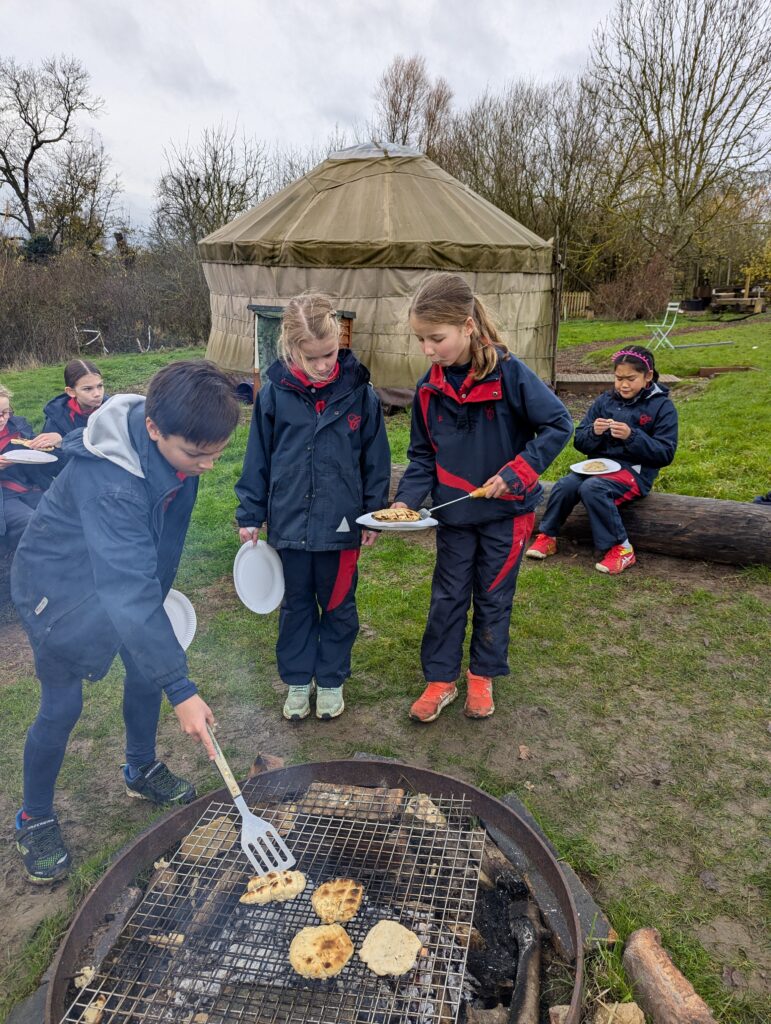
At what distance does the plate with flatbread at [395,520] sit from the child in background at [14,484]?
7.77 ft

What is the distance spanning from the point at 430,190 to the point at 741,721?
29.0 ft

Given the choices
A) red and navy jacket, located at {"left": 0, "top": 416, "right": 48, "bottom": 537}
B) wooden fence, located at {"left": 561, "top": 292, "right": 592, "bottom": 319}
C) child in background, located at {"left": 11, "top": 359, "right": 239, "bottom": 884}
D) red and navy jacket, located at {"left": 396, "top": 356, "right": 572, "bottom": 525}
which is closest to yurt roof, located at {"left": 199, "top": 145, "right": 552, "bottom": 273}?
red and navy jacket, located at {"left": 0, "top": 416, "right": 48, "bottom": 537}

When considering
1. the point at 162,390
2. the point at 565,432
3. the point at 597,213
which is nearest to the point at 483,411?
the point at 565,432

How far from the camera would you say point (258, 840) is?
2.05 m

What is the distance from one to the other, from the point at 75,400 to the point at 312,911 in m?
3.80

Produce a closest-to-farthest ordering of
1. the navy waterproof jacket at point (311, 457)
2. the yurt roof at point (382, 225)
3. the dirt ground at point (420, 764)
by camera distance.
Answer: the dirt ground at point (420, 764) < the navy waterproof jacket at point (311, 457) < the yurt roof at point (382, 225)

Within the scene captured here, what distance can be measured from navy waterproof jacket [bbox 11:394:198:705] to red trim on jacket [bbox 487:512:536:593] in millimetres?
1404

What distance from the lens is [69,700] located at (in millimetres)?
2191

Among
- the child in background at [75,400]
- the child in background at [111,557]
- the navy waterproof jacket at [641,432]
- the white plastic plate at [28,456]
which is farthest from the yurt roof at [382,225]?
the child in background at [111,557]

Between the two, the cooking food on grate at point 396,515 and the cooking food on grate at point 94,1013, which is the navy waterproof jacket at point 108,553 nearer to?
the cooking food on grate at point 94,1013

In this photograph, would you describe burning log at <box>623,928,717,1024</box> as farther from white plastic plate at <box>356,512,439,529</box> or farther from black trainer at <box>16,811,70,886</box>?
black trainer at <box>16,811,70,886</box>

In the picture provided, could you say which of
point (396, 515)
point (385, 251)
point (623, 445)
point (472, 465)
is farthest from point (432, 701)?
point (385, 251)

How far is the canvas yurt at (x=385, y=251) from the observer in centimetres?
933

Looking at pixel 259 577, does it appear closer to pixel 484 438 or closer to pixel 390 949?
pixel 484 438
